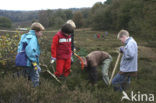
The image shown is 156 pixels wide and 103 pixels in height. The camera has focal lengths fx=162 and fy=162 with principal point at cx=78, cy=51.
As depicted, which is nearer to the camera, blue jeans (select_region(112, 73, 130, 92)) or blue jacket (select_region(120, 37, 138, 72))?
blue jacket (select_region(120, 37, 138, 72))

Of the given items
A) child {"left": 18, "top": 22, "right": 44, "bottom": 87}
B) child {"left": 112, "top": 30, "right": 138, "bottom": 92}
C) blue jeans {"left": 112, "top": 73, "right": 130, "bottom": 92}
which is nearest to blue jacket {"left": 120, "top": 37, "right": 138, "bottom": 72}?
child {"left": 112, "top": 30, "right": 138, "bottom": 92}

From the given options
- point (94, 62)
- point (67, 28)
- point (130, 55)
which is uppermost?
point (67, 28)

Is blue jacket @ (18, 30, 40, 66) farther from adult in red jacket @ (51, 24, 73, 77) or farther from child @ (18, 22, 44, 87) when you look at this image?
adult in red jacket @ (51, 24, 73, 77)

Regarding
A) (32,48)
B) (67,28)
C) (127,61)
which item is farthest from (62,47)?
(127,61)

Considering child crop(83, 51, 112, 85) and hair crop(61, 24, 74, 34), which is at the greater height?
hair crop(61, 24, 74, 34)

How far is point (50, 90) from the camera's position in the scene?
2.75 meters

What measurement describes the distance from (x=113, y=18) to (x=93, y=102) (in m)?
59.9

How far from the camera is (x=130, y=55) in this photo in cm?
359

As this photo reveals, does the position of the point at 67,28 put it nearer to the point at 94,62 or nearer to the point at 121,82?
the point at 94,62

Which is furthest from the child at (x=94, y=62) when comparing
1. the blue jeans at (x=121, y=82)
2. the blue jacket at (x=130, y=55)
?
the blue jacket at (x=130, y=55)

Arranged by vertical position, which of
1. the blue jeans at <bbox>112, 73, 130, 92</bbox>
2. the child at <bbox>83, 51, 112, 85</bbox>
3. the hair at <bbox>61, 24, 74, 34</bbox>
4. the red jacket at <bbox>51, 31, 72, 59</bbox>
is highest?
the hair at <bbox>61, 24, 74, 34</bbox>

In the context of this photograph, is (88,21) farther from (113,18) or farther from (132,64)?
(132,64)

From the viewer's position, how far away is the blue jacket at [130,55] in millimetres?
→ 3604

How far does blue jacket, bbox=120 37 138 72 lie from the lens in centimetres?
360
